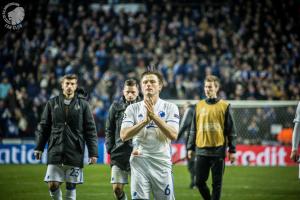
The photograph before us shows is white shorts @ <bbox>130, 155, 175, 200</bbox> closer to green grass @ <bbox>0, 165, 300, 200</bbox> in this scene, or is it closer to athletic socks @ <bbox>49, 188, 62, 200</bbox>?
athletic socks @ <bbox>49, 188, 62, 200</bbox>

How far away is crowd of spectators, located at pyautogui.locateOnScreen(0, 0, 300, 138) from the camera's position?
22.9 meters

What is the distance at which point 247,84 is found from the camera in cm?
Result: 2389

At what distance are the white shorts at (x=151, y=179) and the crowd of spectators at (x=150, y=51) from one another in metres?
15.9

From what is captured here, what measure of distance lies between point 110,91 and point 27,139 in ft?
11.9

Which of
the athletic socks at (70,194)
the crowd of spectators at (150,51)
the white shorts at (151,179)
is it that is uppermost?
the crowd of spectators at (150,51)

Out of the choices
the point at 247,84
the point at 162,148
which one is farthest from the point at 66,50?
the point at 162,148

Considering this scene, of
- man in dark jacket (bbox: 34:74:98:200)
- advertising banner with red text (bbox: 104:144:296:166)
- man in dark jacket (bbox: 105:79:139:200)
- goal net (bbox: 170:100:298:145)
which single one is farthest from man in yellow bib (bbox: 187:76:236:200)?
goal net (bbox: 170:100:298:145)

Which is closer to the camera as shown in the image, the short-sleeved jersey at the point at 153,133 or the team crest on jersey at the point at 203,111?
the short-sleeved jersey at the point at 153,133

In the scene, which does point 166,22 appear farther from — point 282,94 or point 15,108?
point 15,108

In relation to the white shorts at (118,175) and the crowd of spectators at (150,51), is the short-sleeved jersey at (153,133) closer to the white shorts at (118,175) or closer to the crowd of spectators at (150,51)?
the white shorts at (118,175)

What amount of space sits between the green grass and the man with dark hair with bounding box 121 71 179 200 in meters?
6.01

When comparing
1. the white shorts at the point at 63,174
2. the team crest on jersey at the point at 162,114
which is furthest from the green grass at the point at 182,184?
the team crest on jersey at the point at 162,114

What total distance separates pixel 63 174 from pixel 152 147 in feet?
8.69

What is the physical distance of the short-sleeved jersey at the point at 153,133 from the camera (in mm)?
6402
